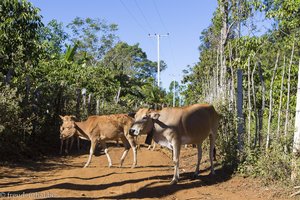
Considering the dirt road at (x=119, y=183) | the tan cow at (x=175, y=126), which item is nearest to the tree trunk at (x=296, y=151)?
the dirt road at (x=119, y=183)

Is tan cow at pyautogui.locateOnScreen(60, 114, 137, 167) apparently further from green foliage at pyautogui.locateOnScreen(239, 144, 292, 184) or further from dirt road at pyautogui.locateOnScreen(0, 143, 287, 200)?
green foliage at pyautogui.locateOnScreen(239, 144, 292, 184)

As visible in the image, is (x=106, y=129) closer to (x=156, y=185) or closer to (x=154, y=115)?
(x=154, y=115)

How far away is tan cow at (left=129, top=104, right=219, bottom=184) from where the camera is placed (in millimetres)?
8812

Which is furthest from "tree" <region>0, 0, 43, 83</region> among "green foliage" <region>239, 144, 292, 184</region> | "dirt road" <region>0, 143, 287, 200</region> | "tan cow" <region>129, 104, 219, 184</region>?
"green foliage" <region>239, 144, 292, 184</region>

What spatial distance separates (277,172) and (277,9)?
17.4 ft

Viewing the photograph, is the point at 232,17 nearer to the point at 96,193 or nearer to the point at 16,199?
the point at 96,193

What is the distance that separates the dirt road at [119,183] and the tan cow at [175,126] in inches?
20.9

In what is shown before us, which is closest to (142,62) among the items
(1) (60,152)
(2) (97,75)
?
(2) (97,75)

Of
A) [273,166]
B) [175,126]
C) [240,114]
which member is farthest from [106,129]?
[273,166]

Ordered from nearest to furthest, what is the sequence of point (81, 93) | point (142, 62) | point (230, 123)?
point (230, 123)
point (81, 93)
point (142, 62)

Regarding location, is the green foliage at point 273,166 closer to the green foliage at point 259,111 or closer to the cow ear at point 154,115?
the green foliage at point 259,111

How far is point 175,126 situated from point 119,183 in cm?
171

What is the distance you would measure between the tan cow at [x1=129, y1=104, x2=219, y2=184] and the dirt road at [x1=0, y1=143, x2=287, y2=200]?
53 cm

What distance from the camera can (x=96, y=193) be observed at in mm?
7336
